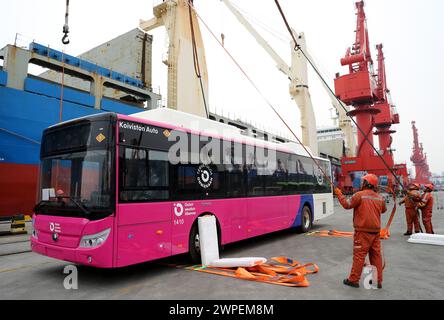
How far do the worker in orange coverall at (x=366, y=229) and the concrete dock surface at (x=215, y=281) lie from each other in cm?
31

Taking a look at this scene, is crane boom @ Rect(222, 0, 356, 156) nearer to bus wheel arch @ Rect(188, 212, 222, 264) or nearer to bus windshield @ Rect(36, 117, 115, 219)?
bus wheel arch @ Rect(188, 212, 222, 264)

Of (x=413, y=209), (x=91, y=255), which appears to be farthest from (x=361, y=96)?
(x=91, y=255)

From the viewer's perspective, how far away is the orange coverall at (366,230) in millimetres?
4246

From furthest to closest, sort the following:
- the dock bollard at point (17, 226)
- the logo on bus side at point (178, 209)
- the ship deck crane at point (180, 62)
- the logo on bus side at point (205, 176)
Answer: the ship deck crane at point (180, 62) < the dock bollard at point (17, 226) < the logo on bus side at point (205, 176) < the logo on bus side at point (178, 209)

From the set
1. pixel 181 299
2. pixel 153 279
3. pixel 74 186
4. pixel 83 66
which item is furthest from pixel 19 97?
pixel 181 299

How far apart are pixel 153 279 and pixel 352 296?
3084 mm

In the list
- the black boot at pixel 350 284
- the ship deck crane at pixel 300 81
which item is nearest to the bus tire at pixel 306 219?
the black boot at pixel 350 284

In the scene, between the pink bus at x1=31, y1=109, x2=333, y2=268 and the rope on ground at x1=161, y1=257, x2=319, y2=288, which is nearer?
the pink bus at x1=31, y1=109, x2=333, y2=268

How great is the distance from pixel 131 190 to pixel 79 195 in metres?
0.82

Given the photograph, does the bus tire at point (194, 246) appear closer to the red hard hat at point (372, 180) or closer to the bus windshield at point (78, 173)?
the bus windshield at point (78, 173)

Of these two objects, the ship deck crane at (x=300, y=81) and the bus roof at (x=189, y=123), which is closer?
the bus roof at (x=189, y=123)

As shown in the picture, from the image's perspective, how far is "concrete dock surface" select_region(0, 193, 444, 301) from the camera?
161 inches

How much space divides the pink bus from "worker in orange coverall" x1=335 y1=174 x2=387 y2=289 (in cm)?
282

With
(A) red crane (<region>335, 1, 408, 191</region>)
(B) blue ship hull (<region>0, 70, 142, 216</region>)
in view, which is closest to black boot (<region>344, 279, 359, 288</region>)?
(B) blue ship hull (<region>0, 70, 142, 216</region>)
